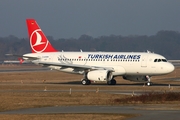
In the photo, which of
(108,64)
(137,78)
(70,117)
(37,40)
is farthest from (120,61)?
(70,117)

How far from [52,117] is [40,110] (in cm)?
468

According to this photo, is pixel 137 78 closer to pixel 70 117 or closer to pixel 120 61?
pixel 120 61

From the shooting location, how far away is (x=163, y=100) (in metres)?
41.9

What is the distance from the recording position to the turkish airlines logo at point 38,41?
230 feet

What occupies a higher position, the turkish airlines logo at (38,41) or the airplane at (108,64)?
the turkish airlines logo at (38,41)

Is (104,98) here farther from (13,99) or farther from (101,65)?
(101,65)

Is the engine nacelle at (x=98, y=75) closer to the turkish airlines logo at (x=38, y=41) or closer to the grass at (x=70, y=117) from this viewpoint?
the turkish airlines logo at (x=38, y=41)

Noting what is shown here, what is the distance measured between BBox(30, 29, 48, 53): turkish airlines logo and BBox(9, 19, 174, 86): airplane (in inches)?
39.2

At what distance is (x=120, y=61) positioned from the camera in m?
64.8

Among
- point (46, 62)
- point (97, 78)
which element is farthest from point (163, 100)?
point (46, 62)

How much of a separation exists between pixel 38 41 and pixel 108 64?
432 inches

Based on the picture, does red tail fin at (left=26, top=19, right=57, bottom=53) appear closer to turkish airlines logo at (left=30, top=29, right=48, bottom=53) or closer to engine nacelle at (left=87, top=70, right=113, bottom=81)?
turkish airlines logo at (left=30, top=29, right=48, bottom=53)

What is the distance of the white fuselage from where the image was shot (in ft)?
208

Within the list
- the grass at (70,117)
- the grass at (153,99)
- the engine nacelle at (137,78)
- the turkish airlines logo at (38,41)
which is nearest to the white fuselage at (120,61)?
the engine nacelle at (137,78)
